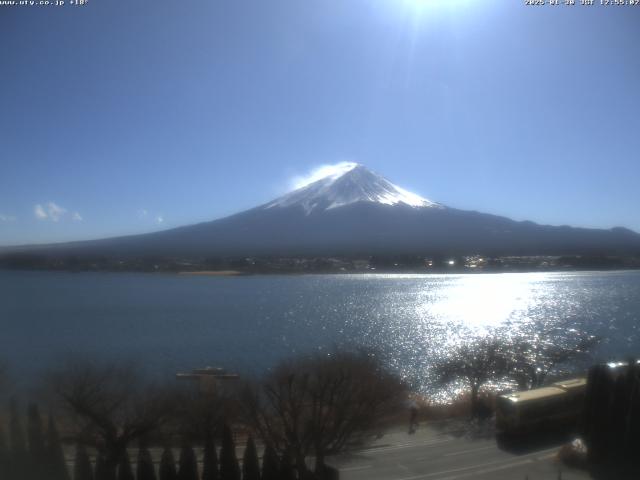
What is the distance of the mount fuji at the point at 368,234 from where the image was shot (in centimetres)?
2825

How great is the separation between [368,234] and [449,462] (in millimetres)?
30103

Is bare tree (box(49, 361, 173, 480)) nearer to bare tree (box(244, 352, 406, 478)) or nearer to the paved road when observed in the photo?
bare tree (box(244, 352, 406, 478))

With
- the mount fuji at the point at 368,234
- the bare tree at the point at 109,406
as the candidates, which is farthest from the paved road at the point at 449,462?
the mount fuji at the point at 368,234

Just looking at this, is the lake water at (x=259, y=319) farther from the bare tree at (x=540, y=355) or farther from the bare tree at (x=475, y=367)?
the bare tree at (x=475, y=367)

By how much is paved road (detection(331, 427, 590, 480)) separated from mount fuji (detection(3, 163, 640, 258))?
68.5 feet

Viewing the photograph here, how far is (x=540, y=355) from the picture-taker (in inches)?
275

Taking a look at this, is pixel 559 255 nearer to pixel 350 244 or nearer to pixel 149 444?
pixel 350 244

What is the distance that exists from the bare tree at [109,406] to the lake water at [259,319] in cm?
120

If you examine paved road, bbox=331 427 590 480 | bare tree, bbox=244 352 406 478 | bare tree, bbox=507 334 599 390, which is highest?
bare tree, bbox=244 352 406 478

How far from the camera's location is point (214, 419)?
3.79m

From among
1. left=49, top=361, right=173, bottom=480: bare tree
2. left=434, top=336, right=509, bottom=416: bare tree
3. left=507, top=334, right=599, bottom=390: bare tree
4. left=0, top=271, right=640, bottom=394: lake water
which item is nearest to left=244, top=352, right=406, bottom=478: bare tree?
left=49, top=361, right=173, bottom=480: bare tree

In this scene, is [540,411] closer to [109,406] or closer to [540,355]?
[540,355]

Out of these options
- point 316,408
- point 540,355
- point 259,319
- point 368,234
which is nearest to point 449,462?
point 316,408

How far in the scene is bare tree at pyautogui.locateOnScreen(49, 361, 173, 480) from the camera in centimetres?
326
